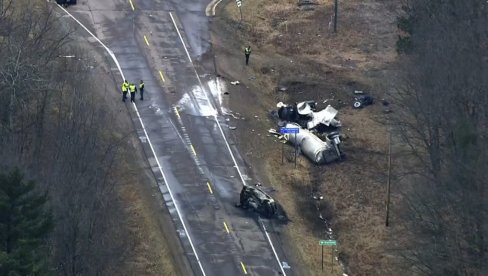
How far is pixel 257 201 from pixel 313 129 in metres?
10.7

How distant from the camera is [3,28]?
6319 centimetres

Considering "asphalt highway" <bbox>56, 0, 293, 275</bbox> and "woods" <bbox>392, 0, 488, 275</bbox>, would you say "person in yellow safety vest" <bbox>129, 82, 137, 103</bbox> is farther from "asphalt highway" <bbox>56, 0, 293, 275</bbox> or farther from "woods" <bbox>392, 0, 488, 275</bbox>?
"woods" <bbox>392, 0, 488, 275</bbox>

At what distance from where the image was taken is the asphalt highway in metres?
54.9

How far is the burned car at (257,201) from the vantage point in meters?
57.7

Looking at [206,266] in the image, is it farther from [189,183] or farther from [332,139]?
[332,139]

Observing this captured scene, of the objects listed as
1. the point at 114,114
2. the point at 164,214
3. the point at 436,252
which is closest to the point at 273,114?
the point at 114,114

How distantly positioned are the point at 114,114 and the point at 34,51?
815 cm

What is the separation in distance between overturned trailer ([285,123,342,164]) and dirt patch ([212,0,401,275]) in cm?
58

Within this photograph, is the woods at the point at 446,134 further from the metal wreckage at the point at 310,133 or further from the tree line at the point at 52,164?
the tree line at the point at 52,164

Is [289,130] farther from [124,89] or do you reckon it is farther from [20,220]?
[20,220]

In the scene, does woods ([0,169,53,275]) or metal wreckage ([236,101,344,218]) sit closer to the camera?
woods ([0,169,53,275])

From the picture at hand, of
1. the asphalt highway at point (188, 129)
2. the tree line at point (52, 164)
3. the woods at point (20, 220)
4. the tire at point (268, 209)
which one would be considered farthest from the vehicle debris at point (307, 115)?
the woods at point (20, 220)

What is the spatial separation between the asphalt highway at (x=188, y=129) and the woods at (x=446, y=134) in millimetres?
8116

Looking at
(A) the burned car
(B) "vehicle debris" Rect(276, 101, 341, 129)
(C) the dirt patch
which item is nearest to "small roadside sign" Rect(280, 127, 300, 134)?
(C) the dirt patch
